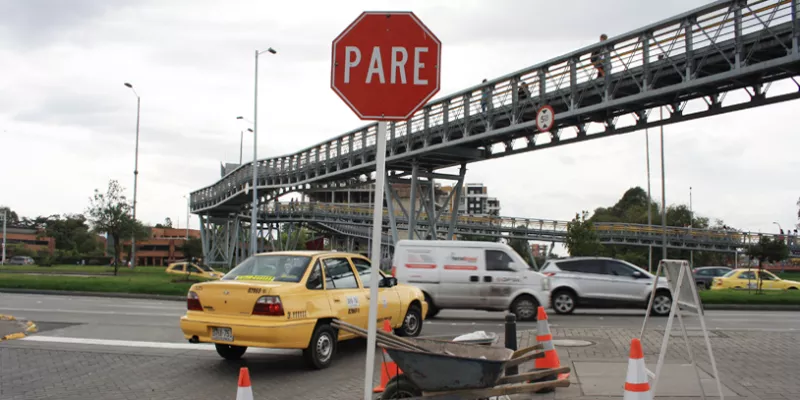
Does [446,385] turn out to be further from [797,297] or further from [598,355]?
[797,297]

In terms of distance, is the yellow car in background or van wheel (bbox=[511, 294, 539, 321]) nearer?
van wheel (bbox=[511, 294, 539, 321])

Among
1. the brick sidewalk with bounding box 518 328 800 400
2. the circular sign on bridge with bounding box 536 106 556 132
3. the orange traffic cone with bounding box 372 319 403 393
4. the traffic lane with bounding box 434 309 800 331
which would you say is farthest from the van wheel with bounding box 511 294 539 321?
the circular sign on bridge with bounding box 536 106 556 132

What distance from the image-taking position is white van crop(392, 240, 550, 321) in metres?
15.5

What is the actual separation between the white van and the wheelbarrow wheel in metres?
9.88

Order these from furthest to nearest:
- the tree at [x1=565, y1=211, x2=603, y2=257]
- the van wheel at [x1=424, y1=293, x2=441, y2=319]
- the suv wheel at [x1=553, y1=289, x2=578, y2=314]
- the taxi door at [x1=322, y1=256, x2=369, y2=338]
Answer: the tree at [x1=565, y1=211, x2=603, y2=257] < the suv wheel at [x1=553, y1=289, x2=578, y2=314] < the van wheel at [x1=424, y1=293, x2=441, y2=319] < the taxi door at [x1=322, y1=256, x2=369, y2=338]

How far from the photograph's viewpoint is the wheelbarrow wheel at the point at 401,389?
5521mm

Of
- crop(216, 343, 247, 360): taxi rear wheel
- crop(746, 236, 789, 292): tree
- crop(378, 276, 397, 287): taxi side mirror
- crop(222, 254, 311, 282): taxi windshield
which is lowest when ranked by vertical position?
crop(216, 343, 247, 360): taxi rear wheel

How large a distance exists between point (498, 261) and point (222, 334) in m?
8.65

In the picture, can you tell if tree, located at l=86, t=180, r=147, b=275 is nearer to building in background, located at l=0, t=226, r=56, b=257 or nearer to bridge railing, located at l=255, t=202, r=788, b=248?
bridge railing, located at l=255, t=202, r=788, b=248

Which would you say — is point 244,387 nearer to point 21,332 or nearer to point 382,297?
point 382,297

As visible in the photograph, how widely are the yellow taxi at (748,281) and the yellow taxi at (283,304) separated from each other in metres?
26.5

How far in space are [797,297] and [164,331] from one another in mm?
20007

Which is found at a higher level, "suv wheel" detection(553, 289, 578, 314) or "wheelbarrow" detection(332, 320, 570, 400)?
"wheelbarrow" detection(332, 320, 570, 400)

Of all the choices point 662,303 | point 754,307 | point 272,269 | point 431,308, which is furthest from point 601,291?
point 272,269
